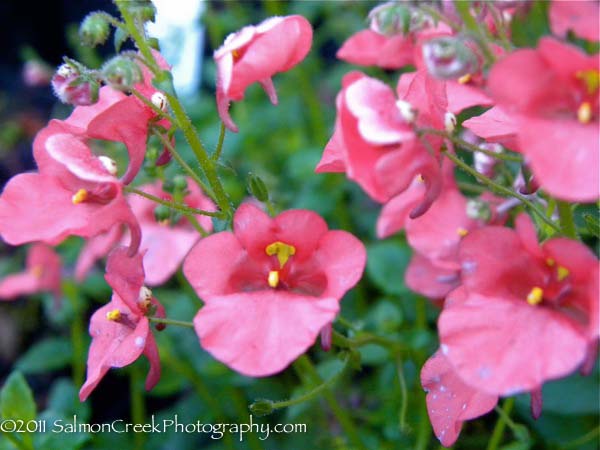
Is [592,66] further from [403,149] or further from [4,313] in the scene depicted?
[4,313]

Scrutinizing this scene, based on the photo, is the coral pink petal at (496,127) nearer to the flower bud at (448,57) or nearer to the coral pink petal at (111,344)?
the flower bud at (448,57)

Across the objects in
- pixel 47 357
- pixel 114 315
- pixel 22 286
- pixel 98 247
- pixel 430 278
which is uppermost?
pixel 114 315

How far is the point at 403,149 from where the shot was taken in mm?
659

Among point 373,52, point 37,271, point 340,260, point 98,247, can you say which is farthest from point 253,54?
point 37,271

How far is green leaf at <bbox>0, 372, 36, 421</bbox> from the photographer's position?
1.10 meters

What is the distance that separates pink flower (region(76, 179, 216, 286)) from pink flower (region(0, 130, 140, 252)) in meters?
0.43

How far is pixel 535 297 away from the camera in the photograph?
0.68m

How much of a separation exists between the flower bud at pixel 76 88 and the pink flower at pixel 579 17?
47 cm

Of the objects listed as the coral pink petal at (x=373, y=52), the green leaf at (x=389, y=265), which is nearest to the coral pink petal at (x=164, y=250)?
the green leaf at (x=389, y=265)

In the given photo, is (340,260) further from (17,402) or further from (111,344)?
(17,402)

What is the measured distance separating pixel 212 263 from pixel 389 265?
730 millimetres

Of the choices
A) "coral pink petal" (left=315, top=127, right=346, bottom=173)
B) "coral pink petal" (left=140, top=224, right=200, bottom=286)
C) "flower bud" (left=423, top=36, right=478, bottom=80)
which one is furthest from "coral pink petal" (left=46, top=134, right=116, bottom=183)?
"coral pink petal" (left=140, top=224, right=200, bottom=286)

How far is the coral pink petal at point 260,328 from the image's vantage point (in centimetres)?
66

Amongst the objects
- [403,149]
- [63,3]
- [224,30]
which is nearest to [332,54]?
[224,30]
